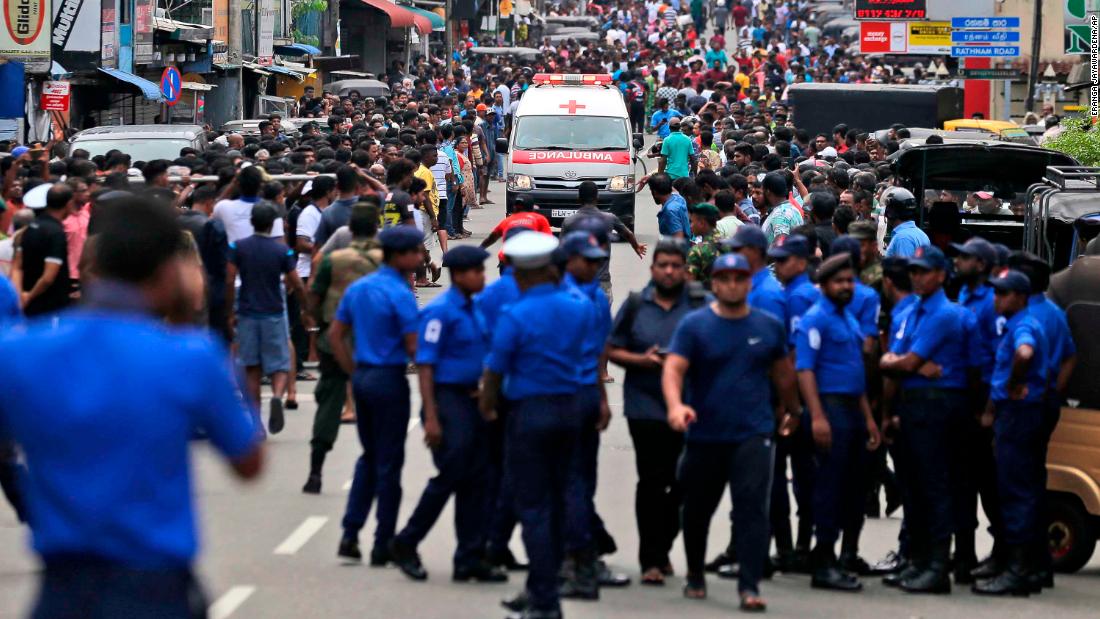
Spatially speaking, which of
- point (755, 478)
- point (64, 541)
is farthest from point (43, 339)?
point (755, 478)

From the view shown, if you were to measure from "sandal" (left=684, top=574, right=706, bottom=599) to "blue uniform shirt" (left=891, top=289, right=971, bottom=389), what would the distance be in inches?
53.1

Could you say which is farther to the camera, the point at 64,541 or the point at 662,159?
the point at 662,159

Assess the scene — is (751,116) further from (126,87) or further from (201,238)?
(201,238)

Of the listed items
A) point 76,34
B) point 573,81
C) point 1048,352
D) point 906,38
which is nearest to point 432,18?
point 906,38

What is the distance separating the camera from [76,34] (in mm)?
28938

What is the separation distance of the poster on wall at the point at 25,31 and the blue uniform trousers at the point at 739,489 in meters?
19.2

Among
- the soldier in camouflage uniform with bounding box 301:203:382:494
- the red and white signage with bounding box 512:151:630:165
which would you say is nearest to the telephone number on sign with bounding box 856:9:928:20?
the red and white signage with bounding box 512:151:630:165

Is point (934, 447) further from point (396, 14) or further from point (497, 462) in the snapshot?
point (396, 14)

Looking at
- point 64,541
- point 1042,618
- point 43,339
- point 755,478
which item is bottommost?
point 1042,618

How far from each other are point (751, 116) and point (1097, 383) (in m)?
24.3

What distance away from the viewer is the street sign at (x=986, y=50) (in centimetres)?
3797

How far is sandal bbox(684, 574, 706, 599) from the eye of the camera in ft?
28.5

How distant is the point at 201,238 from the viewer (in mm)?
12953

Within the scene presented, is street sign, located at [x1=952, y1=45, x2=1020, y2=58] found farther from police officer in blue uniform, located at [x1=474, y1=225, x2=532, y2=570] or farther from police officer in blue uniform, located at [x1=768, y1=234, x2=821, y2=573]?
police officer in blue uniform, located at [x1=474, y1=225, x2=532, y2=570]
